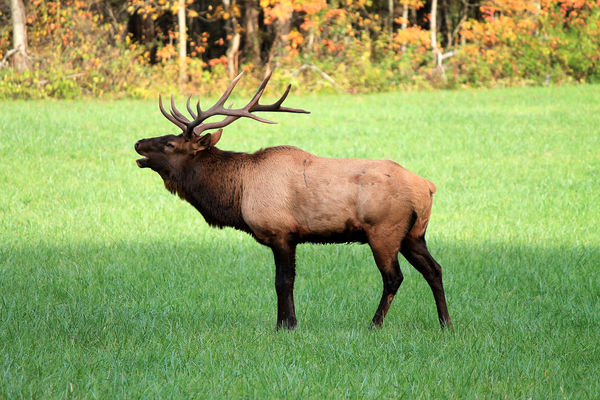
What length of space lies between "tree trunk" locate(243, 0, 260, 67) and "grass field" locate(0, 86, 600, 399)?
53.0 feet

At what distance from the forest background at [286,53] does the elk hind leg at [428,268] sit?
2054 centimetres

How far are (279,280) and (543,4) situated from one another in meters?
31.9

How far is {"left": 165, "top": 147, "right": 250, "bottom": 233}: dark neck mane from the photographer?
22.1 feet

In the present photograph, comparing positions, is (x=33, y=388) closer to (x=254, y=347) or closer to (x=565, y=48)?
(x=254, y=347)

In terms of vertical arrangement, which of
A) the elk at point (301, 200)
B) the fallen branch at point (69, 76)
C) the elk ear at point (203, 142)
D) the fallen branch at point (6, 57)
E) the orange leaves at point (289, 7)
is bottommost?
the fallen branch at point (69, 76)

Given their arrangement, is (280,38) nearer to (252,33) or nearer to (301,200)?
(252,33)

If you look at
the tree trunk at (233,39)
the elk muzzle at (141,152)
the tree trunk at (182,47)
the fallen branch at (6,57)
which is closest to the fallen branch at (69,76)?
the fallen branch at (6,57)

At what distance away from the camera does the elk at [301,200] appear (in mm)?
6219

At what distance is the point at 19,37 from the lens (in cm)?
2647

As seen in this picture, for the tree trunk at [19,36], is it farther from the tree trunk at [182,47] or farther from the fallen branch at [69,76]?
the tree trunk at [182,47]

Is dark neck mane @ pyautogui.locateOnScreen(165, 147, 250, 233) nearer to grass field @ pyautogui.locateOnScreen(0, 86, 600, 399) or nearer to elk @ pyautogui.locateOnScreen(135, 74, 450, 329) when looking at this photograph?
elk @ pyautogui.locateOnScreen(135, 74, 450, 329)

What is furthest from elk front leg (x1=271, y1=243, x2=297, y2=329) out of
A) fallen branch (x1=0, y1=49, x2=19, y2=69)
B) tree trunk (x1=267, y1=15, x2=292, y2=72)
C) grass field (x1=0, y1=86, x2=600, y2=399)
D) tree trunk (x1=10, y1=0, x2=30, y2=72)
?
tree trunk (x1=267, y1=15, x2=292, y2=72)

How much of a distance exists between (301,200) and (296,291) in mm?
1699

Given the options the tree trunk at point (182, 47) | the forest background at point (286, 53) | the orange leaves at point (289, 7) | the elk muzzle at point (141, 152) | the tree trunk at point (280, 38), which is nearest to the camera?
the elk muzzle at point (141, 152)
